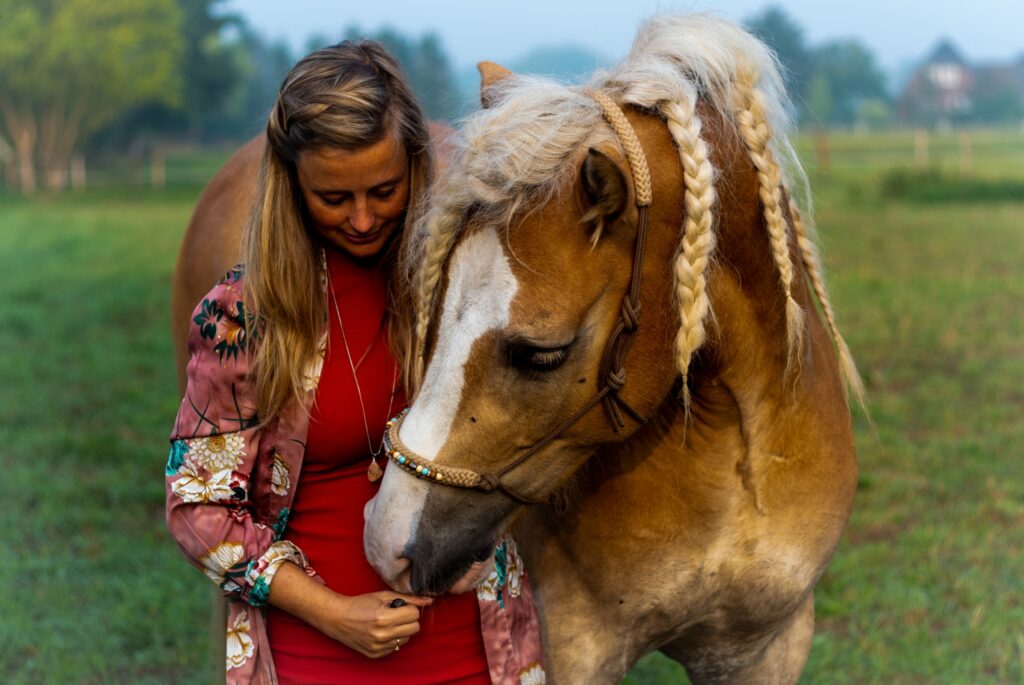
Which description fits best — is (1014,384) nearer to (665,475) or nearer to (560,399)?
(665,475)

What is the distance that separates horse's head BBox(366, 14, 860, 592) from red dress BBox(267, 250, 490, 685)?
17 centimetres

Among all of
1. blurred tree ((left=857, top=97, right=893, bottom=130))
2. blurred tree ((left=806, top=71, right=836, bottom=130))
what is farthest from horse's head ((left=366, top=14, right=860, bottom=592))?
blurred tree ((left=857, top=97, right=893, bottom=130))

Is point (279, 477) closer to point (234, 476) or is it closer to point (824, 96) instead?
point (234, 476)

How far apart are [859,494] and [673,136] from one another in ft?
12.8

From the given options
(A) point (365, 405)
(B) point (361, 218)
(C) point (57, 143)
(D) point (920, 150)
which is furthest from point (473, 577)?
(C) point (57, 143)

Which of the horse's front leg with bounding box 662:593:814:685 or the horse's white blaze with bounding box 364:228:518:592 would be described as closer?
the horse's white blaze with bounding box 364:228:518:592

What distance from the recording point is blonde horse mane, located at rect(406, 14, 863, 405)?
1.76 meters

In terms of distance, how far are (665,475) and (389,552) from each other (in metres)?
0.64

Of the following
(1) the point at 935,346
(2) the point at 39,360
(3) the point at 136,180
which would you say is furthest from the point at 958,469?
(3) the point at 136,180

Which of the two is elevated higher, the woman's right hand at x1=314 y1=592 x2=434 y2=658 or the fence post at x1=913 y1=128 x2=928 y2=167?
the woman's right hand at x1=314 y1=592 x2=434 y2=658

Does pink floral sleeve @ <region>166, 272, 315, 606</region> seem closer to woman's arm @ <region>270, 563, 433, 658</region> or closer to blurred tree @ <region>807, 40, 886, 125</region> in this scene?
woman's arm @ <region>270, 563, 433, 658</region>

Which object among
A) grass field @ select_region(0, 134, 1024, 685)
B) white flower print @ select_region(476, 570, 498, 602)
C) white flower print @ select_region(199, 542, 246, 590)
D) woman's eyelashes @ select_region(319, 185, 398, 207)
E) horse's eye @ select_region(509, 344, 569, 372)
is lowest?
grass field @ select_region(0, 134, 1024, 685)

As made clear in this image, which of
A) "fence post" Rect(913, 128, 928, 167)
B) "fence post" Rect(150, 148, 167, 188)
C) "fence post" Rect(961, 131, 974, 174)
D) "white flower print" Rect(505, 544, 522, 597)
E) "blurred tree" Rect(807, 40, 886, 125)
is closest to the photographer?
"white flower print" Rect(505, 544, 522, 597)

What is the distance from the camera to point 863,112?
1752 inches
